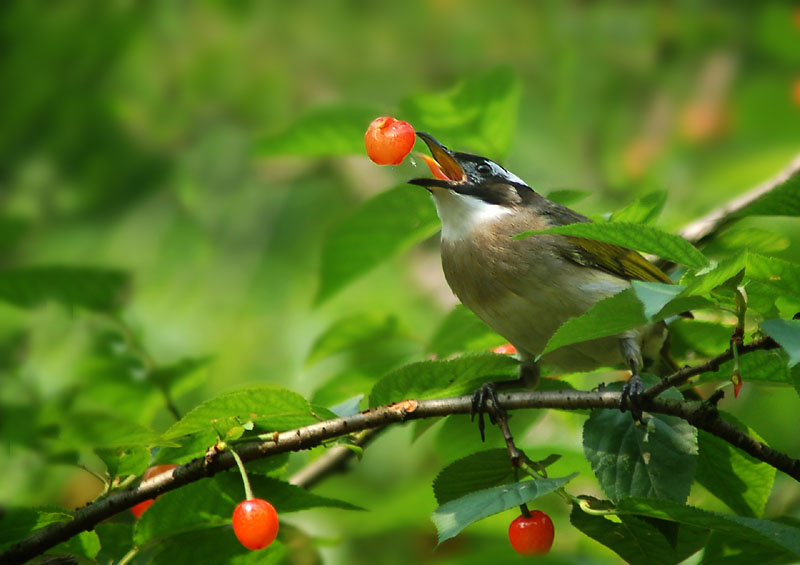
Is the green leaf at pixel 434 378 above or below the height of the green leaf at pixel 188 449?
below

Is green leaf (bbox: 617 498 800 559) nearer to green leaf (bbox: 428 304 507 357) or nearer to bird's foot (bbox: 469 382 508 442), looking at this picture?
bird's foot (bbox: 469 382 508 442)

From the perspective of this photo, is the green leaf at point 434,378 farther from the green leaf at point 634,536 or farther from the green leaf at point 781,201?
the green leaf at point 781,201

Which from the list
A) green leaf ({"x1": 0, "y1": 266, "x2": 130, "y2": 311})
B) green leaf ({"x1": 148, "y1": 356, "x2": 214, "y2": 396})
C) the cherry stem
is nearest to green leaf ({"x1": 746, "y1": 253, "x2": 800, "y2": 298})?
the cherry stem

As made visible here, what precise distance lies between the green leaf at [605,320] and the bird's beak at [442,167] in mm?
915

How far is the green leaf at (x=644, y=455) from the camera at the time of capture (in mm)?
1602

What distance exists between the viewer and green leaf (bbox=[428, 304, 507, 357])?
2230 millimetres

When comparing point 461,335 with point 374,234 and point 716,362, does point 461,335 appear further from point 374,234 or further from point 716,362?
point 716,362

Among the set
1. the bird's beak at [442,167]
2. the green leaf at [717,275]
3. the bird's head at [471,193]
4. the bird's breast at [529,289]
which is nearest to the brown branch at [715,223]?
the bird's breast at [529,289]

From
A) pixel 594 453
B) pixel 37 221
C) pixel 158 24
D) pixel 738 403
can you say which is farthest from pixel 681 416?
pixel 158 24

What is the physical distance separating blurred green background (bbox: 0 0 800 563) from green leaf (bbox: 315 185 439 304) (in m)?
0.72

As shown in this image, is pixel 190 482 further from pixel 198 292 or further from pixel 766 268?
pixel 198 292

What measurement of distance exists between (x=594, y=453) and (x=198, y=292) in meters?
3.25

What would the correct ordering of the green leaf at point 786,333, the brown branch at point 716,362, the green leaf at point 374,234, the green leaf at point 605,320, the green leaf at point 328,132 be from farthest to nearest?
the green leaf at point 328,132, the green leaf at point 374,234, the brown branch at point 716,362, the green leaf at point 605,320, the green leaf at point 786,333

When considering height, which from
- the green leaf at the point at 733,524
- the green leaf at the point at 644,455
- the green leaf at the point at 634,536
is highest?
the green leaf at the point at 644,455
